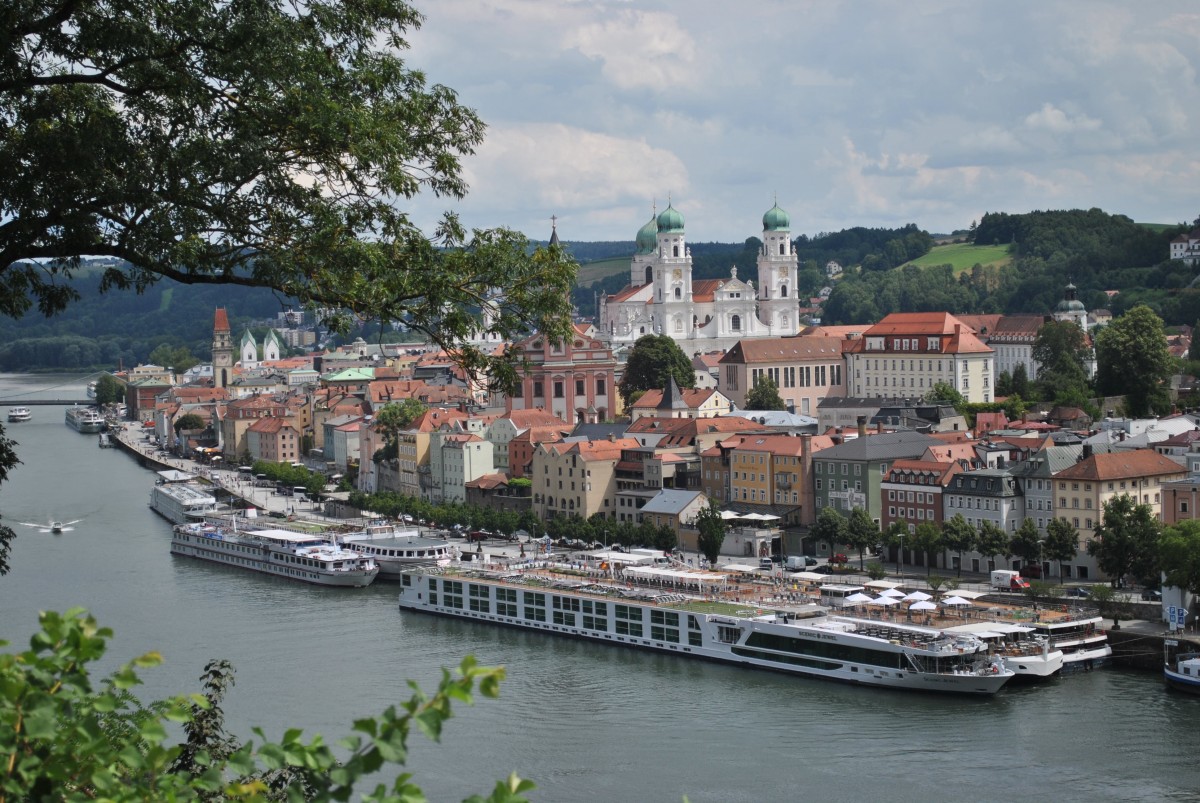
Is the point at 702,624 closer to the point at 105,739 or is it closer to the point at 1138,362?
the point at 105,739

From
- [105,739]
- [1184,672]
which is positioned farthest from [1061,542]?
[105,739]

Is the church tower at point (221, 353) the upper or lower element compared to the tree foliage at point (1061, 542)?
upper

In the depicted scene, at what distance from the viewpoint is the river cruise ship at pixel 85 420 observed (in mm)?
71875

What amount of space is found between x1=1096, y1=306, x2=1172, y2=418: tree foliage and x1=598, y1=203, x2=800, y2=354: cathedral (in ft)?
62.1

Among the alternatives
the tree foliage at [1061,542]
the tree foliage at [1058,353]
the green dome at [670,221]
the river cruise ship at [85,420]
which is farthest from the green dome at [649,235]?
the tree foliage at [1061,542]

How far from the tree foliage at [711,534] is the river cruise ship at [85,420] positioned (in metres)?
47.0

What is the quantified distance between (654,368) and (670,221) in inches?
564

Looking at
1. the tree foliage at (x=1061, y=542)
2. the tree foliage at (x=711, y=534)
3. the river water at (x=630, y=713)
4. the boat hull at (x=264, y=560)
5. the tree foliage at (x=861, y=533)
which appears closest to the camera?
the river water at (x=630, y=713)

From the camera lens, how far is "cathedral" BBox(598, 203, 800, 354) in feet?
197

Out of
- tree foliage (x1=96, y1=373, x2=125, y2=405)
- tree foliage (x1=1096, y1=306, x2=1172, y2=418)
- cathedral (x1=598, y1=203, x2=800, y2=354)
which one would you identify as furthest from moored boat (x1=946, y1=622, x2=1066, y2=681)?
tree foliage (x1=96, y1=373, x2=125, y2=405)

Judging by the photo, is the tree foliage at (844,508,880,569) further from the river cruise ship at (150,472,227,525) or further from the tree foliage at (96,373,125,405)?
the tree foliage at (96,373,125,405)

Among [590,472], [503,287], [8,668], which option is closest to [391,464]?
[590,472]

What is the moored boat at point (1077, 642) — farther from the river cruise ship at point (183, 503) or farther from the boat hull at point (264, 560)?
the river cruise ship at point (183, 503)

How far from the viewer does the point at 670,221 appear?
6303 centimetres
